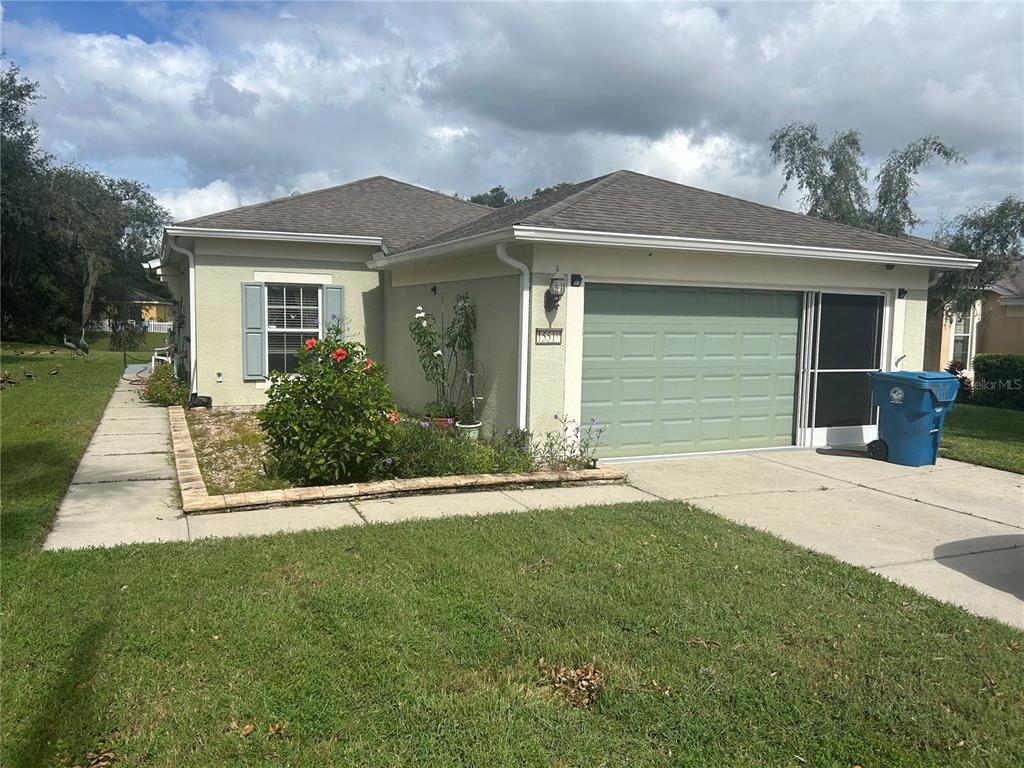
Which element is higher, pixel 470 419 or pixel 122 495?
pixel 470 419

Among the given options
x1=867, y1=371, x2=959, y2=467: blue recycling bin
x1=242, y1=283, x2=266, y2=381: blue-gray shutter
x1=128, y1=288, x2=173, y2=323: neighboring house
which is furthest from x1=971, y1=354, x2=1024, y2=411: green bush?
x1=128, y1=288, x2=173, y2=323: neighboring house

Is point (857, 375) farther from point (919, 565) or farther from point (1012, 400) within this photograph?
point (1012, 400)

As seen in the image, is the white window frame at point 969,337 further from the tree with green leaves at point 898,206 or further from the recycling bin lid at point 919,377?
the recycling bin lid at point 919,377

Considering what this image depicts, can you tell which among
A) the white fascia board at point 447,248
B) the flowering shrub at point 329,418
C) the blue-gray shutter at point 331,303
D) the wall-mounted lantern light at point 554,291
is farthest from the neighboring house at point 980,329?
the flowering shrub at point 329,418

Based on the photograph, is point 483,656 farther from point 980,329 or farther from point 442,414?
point 980,329

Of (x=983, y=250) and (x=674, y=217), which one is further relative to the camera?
(x=983, y=250)

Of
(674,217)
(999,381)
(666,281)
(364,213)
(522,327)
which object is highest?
(364,213)

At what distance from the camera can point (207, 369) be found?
12305mm

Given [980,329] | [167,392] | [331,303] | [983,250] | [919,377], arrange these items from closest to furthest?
[919,377], [331,303], [167,392], [983,250], [980,329]

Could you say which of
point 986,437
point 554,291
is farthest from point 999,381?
point 554,291

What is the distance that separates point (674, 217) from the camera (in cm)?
912

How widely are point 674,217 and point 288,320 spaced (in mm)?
6844

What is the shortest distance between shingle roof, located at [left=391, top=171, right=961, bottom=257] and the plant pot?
232cm

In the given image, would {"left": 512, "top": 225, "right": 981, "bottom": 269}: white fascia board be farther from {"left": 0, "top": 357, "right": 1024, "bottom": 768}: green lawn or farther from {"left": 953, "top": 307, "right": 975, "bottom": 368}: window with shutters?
{"left": 953, "top": 307, "right": 975, "bottom": 368}: window with shutters
